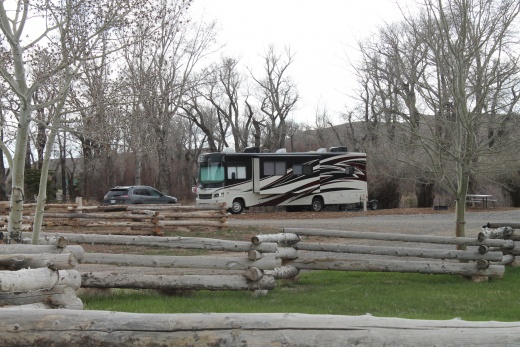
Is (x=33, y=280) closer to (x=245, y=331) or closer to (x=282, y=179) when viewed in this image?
(x=245, y=331)

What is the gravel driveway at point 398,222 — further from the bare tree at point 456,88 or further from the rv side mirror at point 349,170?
the bare tree at point 456,88

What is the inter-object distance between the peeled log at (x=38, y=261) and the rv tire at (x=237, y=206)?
2325cm

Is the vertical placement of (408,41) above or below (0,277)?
above

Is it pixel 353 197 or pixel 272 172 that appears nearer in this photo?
pixel 272 172

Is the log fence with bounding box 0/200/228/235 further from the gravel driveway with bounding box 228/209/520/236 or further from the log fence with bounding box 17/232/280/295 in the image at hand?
the log fence with bounding box 17/232/280/295

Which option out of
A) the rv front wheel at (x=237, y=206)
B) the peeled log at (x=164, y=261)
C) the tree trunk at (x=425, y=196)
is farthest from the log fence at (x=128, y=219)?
the tree trunk at (x=425, y=196)

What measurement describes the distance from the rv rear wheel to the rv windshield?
17.5 feet

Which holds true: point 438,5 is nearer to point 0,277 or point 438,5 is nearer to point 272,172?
point 0,277

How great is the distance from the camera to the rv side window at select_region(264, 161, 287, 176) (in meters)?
29.9

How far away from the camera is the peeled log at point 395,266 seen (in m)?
11.5

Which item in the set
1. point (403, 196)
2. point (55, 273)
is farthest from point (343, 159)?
point (55, 273)

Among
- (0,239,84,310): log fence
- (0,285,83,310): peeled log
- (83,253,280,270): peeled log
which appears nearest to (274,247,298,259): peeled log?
(83,253,280,270): peeled log

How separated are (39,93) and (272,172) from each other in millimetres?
18870

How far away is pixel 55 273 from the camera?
20.4 feet
